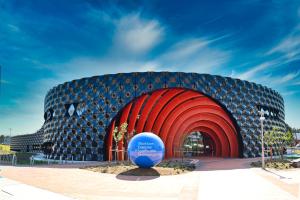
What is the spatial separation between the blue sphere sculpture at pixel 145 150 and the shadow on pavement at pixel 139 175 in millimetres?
552

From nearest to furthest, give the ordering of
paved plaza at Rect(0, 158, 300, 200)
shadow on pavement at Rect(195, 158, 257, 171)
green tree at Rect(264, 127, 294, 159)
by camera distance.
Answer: paved plaza at Rect(0, 158, 300, 200) → shadow on pavement at Rect(195, 158, 257, 171) → green tree at Rect(264, 127, 294, 159)

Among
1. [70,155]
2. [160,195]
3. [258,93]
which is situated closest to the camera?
[160,195]

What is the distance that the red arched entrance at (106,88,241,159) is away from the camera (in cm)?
3956

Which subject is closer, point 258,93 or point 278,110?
point 258,93

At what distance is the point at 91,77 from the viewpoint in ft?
128

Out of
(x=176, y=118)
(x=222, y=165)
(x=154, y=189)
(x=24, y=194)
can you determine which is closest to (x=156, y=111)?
(x=176, y=118)

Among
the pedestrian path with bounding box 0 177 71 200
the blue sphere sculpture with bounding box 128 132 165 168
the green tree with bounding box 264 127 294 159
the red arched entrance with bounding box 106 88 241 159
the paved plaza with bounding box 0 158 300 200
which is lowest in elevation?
the paved plaza with bounding box 0 158 300 200

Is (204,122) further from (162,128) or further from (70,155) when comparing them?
(70,155)

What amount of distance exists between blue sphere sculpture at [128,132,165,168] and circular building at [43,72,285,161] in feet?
42.0

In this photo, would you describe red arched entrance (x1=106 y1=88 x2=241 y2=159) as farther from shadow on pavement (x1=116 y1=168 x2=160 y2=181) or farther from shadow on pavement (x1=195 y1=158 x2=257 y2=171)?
shadow on pavement (x1=116 y1=168 x2=160 y2=181)

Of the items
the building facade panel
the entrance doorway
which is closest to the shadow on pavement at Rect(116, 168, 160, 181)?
the building facade panel

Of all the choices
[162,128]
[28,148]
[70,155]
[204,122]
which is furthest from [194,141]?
[28,148]

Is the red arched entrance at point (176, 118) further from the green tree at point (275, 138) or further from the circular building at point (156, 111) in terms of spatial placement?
the green tree at point (275, 138)

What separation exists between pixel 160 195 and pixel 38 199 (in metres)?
5.25
